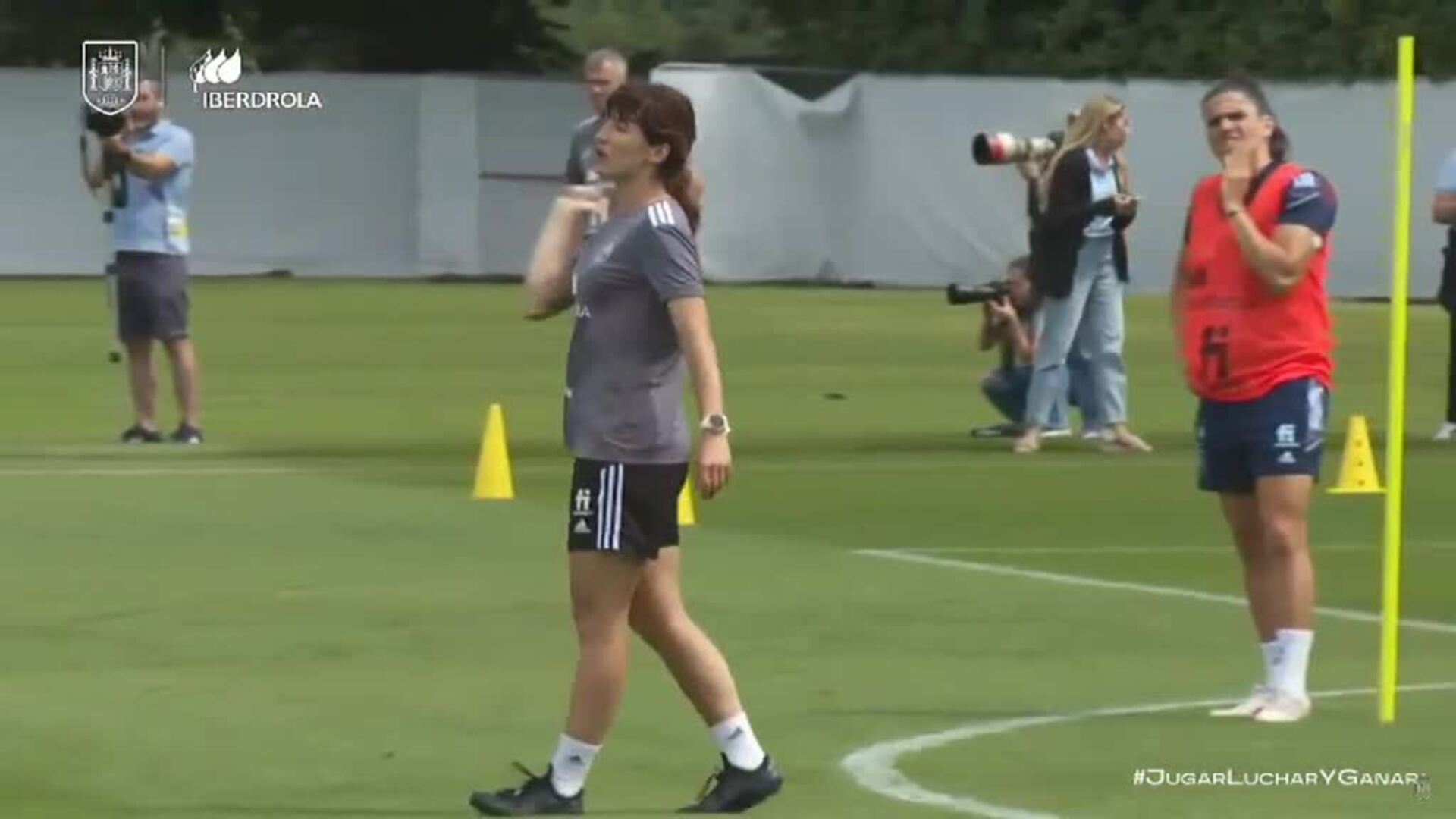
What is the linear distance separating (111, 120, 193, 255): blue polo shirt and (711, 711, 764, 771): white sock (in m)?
11.4

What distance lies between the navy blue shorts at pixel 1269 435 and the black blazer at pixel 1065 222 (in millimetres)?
8724

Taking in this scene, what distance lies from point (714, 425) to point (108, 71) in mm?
35165

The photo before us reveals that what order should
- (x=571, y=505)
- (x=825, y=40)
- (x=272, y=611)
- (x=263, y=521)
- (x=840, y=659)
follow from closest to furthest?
(x=571, y=505)
(x=840, y=659)
(x=272, y=611)
(x=263, y=521)
(x=825, y=40)

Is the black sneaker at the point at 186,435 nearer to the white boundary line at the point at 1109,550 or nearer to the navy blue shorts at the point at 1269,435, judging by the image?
the white boundary line at the point at 1109,550

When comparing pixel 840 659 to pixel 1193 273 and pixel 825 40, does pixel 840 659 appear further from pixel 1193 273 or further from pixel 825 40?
pixel 825 40

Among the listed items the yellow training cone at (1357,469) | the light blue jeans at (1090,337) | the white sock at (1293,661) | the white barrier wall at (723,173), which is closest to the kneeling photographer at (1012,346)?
the light blue jeans at (1090,337)

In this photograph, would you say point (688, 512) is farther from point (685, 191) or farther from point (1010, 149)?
point (685, 191)

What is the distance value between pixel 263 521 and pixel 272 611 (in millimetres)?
3042

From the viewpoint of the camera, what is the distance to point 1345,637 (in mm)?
12352

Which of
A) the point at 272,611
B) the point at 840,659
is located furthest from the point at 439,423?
the point at 840,659

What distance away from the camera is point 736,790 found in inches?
350

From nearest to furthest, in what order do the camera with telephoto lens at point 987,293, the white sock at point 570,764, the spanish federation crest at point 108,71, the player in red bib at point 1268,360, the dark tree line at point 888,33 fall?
the white sock at point 570,764 → the player in red bib at point 1268,360 → the camera with telephoto lens at point 987,293 → the spanish federation crest at point 108,71 → the dark tree line at point 888,33

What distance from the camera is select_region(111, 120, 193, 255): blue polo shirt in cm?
1977

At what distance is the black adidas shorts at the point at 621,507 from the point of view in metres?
8.73
